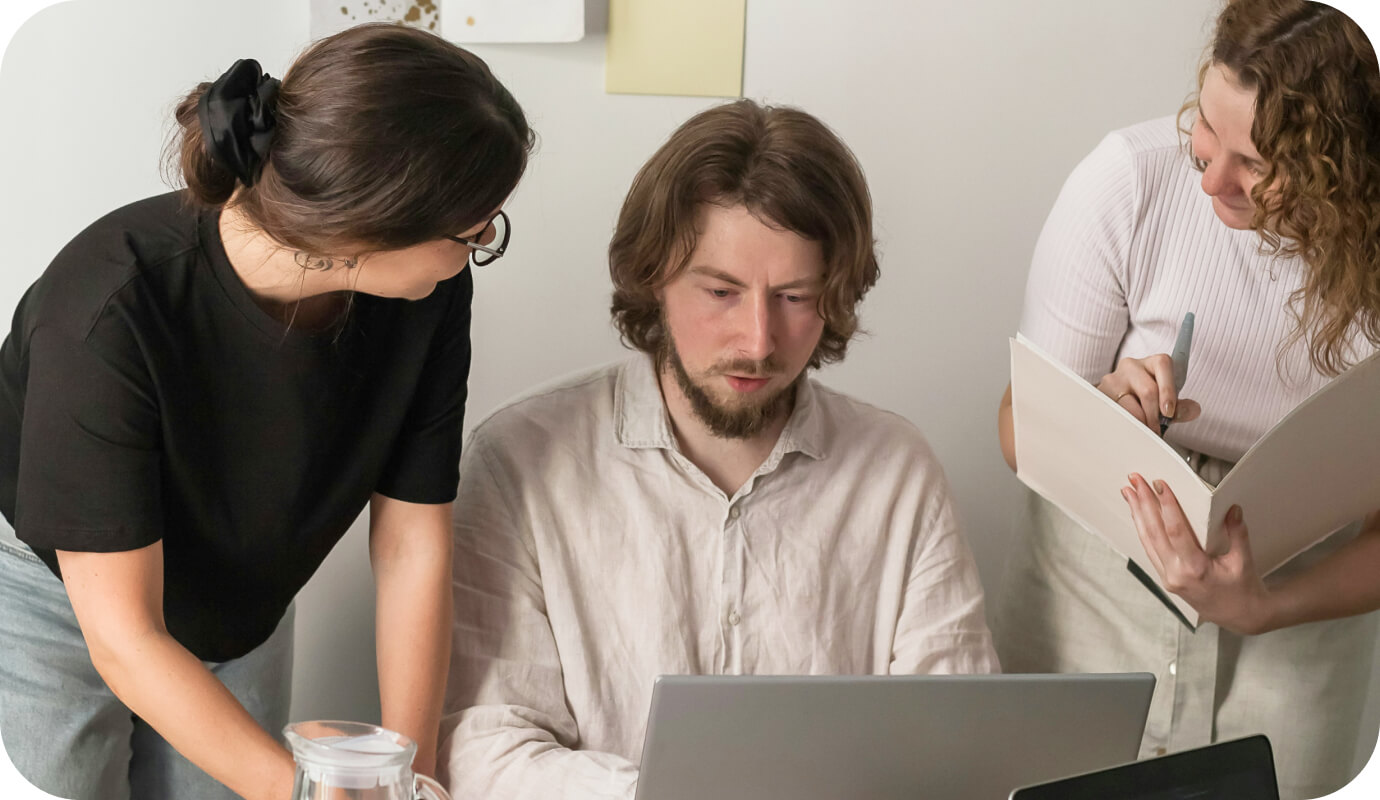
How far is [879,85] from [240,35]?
97 centimetres

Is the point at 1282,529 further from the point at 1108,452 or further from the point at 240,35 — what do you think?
the point at 240,35

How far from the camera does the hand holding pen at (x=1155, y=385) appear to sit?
1.41m

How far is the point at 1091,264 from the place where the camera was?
→ 1.57 metres

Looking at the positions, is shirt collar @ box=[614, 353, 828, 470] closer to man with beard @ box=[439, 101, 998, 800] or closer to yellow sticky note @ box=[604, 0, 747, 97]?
man with beard @ box=[439, 101, 998, 800]

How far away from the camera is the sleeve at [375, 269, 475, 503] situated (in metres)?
1.37

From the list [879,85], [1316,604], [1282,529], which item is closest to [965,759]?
[1282,529]

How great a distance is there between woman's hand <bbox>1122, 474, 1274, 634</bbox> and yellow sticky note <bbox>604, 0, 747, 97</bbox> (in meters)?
0.91

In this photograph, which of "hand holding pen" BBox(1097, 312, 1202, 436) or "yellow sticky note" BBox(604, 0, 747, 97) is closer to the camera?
"hand holding pen" BBox(1097, 312, 1202, 436)

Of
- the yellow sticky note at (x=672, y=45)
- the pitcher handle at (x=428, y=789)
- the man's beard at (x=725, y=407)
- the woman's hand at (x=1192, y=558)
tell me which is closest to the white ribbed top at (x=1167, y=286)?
the woman's hand at (x=1192, y=558)

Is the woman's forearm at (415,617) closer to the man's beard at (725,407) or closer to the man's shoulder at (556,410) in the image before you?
the man's shoulder at (556,410)

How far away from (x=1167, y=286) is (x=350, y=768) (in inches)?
48.2

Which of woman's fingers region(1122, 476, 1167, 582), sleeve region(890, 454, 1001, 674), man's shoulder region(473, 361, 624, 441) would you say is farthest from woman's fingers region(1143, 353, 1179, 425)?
man's shoulder region(473, 361, 624, 441)

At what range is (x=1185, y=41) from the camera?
2033mm

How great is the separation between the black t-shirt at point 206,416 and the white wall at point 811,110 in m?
0.54
